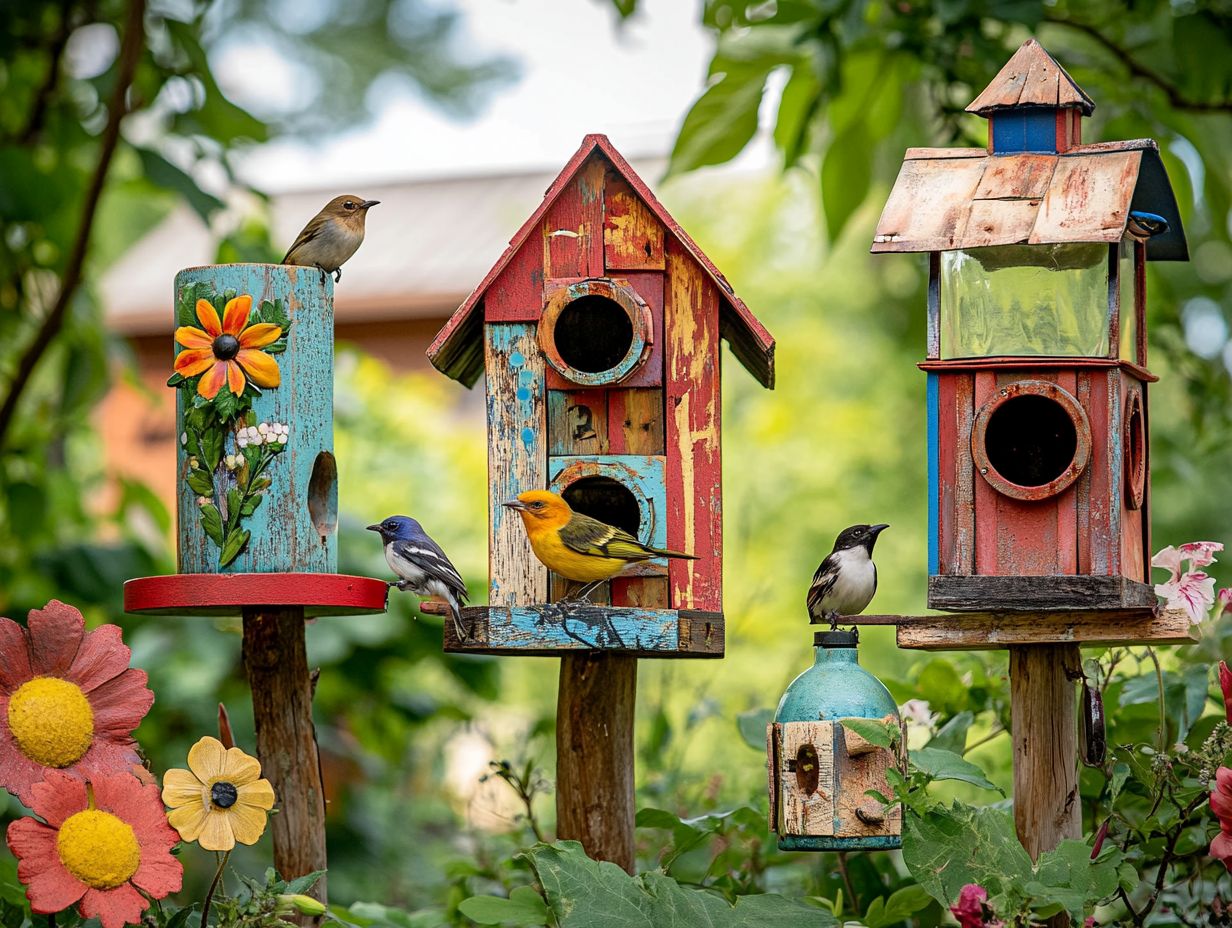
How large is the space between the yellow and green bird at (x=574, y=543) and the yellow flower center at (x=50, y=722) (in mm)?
851

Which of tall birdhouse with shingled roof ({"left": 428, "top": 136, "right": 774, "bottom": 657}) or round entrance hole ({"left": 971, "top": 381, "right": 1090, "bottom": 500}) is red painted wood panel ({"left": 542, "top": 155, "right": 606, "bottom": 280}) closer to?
tall birdhouse with shingled roof ({"left": 428, "top": 136, "right": 774, "bottom": 657})

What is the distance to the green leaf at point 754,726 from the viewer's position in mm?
3195

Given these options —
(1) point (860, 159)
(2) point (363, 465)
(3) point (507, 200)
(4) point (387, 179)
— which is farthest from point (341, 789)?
(4) point (387, 179)

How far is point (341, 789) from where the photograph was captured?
25.3 feet

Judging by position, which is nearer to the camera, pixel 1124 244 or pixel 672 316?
pixel 1124 244

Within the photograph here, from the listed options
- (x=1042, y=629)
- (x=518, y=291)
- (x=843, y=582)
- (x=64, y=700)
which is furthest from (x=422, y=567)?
(x=1042, y=629)

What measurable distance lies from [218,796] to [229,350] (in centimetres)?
85

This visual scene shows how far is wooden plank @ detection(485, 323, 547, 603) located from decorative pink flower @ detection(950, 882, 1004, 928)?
3.55ft

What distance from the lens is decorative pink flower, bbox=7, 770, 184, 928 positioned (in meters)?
2.28

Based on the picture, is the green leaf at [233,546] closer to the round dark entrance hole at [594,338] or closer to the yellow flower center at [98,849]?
the yellow flower center at [98,849]

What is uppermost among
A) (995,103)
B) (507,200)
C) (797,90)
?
(507,200)

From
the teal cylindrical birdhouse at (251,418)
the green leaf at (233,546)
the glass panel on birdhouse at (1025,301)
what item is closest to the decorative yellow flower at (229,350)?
the teal cylindrical birdhouse at (251,418)

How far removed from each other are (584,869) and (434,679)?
9.17m

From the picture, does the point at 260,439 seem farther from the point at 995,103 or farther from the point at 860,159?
the point at 860,159
